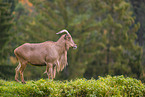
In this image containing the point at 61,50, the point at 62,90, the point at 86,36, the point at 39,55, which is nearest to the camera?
the point at 62,90

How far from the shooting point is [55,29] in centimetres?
2842

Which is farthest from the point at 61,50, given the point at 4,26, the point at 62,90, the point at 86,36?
the point at 86,36

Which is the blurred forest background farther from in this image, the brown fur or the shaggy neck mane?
the brown fur

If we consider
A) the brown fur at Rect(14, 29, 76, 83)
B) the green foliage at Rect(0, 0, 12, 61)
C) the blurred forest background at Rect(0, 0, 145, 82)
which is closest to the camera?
the brown fur at Rect(14, 29, 76, 83)

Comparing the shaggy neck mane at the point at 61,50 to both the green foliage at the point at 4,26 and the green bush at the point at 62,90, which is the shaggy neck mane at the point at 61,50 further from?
the green foliage at the point at 4,26

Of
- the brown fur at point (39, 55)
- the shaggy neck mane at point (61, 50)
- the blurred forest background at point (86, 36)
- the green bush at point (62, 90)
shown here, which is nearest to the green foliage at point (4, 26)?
the blurred forest background at point (86, 36)

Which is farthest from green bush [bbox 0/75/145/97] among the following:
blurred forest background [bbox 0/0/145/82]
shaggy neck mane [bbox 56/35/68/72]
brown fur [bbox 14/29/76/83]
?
blurred forest background [bbox 0/0/145/82]

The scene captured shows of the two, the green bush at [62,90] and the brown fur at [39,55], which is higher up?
the brown fur at [39,55]

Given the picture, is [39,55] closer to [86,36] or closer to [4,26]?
[4,26]

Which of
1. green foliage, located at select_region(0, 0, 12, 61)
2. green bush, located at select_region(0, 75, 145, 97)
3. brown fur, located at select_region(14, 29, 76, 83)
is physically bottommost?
green bush, located at select_region(0, 75, 145, 97)

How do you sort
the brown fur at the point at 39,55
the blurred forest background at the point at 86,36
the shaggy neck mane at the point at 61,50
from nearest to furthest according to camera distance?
the brown fur at the point at 39,55
the shaggy neck mane at the point at 61,50
the blurred forest background at the point at 86,36

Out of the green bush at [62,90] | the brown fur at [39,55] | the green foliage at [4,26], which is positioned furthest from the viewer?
the green foliage at [4,26]

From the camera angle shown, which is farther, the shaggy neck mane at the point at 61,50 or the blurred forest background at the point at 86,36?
the blurred forest background at the point at 86,36

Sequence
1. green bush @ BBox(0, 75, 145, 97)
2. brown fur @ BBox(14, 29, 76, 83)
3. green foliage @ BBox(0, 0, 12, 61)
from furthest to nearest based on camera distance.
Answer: green foliage @ BBox(0, 0, 12, 61), brown fur @ BBox(14, 29, 76, 83), green bush @ BBox(0, 75, 145, 97)
